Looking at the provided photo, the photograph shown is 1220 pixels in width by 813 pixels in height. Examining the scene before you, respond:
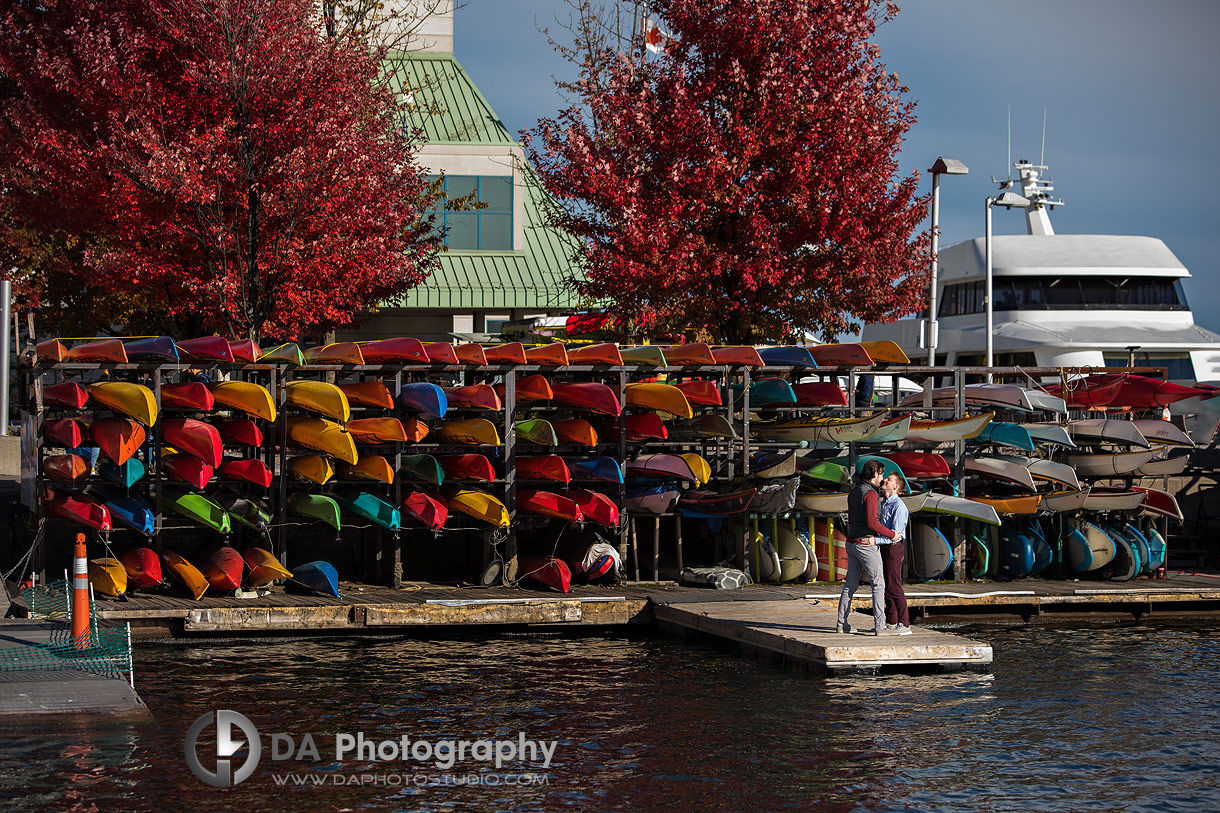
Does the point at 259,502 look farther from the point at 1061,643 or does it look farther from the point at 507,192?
the point at 507,192

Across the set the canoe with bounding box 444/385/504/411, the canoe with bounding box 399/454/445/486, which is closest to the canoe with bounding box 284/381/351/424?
the canoe with bounding box 399/454/445/486

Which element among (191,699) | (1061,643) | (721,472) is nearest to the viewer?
(191,699)

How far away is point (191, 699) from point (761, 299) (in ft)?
40.6

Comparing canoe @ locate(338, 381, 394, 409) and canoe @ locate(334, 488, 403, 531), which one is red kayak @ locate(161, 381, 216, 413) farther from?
canoe @ locate(334, 488, 403, 531)

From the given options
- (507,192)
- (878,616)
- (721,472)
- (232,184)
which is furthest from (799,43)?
(507,192)

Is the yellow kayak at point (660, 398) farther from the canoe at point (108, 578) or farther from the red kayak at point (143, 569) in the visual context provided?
the canoe at point (108, 578)

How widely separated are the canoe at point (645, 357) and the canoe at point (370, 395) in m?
3.25

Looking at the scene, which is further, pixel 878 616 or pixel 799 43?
pixel 799 43

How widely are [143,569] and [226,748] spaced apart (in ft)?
20.6

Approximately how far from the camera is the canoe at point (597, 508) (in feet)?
57.3

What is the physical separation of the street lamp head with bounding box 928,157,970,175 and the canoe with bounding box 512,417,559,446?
35.6 ft

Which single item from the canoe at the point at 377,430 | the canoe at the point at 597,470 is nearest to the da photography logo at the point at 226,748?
the canoe at the point at 377,430

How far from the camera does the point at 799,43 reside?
21.4 metres

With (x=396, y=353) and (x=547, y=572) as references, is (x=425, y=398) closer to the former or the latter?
(x=396, y=353)
